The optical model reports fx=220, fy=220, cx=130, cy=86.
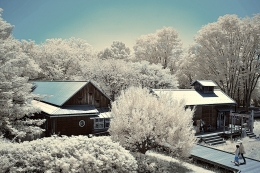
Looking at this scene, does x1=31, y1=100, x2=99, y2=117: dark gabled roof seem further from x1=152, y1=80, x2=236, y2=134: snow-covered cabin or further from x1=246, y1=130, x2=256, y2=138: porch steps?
x1=246, y1=130, x2=256, y2=138: porch steps

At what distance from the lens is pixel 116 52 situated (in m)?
54.1

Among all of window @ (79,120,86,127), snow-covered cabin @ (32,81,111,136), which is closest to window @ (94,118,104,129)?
snow-covered cabin @ (32,81,111,136)

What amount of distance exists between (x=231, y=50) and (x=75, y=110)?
2800 cm

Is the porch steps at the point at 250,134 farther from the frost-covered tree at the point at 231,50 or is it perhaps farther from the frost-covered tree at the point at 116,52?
the frost-covered tree at the point at 116,52

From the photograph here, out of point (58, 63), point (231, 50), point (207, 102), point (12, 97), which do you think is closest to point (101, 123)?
point (12, 97)

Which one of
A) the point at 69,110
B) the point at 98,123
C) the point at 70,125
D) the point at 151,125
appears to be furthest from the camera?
the point at 98,123

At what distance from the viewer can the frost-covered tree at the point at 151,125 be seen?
47.7 ft

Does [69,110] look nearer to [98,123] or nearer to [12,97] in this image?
[98,123]

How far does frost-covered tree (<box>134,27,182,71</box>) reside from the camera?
4809 cm

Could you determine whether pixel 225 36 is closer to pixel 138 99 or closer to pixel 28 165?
pixel 138 99

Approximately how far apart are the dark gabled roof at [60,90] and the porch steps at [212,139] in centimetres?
1389

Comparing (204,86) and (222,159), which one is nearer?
(222,159)

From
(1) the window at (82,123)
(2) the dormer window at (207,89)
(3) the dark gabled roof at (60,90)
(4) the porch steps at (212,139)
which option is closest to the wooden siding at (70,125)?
(1) the window at (82,123)

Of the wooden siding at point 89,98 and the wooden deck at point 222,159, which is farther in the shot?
the wooden siding at point 89,98
